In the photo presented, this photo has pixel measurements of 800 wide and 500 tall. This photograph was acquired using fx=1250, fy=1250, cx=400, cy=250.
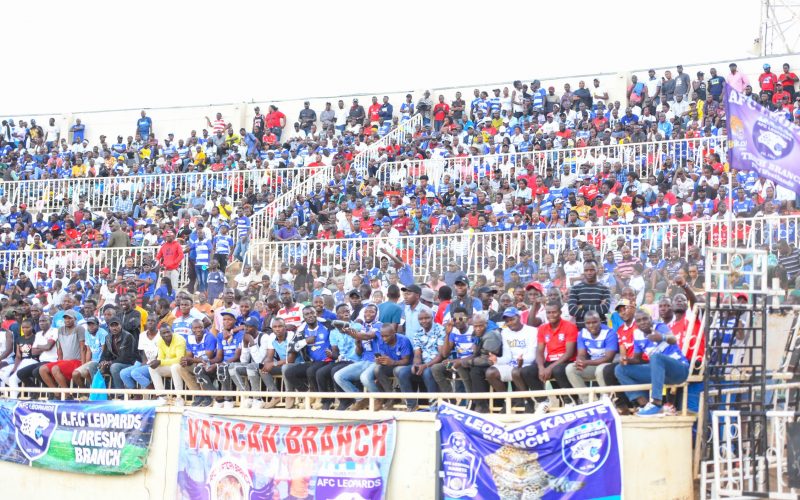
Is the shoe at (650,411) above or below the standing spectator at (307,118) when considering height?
below

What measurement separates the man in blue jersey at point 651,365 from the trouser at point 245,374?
18.0 feet

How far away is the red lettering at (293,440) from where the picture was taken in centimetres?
1584

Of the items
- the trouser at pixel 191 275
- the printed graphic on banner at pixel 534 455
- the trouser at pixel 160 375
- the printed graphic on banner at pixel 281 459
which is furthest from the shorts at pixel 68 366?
the printed graphic on banner at pixel 534 455

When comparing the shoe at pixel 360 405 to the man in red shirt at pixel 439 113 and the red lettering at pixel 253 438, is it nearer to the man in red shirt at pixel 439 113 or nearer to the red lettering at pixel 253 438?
the red lettering at pixel 253 438

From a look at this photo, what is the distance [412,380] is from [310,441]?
5.14ft

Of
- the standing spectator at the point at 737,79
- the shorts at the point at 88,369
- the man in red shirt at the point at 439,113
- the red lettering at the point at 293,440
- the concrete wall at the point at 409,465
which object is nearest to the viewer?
the concrete wall at the point at 409,465

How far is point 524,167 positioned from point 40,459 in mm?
12187

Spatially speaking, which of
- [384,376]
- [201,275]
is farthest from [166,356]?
[201,275]

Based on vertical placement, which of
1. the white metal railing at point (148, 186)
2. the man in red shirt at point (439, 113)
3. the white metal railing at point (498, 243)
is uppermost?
the man in red shirt at point (439, 113)

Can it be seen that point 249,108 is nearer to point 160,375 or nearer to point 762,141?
point 160,375

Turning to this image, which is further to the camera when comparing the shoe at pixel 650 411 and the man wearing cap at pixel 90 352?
the man wearing cap at pixel 90 352

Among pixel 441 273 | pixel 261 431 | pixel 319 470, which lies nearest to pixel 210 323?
pixel 261 431

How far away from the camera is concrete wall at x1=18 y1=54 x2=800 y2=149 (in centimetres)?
2892

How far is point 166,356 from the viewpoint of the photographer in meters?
18.1
